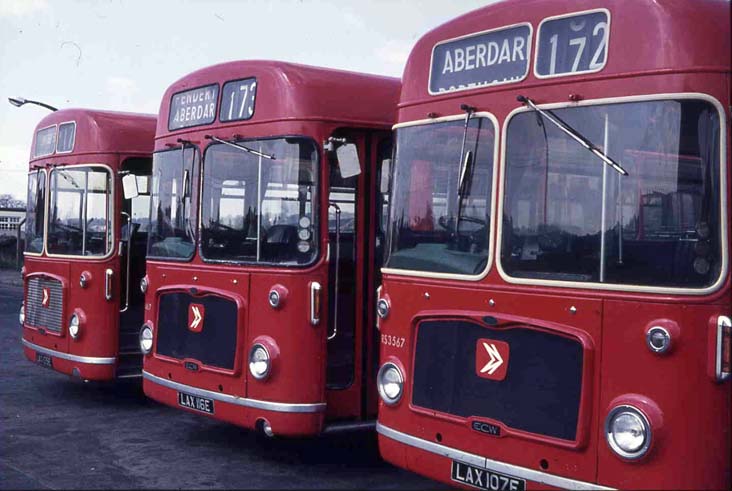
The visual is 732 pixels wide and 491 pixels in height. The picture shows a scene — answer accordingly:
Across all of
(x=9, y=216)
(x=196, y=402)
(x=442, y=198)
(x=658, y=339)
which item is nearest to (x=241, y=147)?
(x=196, y=402)

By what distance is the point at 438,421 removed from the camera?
5.60 m

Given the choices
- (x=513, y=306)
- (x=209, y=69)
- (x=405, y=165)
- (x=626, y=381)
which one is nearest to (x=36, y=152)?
(x=209, y=69)

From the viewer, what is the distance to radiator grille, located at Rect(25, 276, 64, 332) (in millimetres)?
10141

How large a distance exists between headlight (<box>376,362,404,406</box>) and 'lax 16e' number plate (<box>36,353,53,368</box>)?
5.38 meters

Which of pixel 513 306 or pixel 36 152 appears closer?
pixel 513 306

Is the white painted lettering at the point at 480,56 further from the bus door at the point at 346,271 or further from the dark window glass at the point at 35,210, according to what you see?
the dark window glass at the point at 35,210

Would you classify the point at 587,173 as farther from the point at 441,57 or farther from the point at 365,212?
the point at 365,212

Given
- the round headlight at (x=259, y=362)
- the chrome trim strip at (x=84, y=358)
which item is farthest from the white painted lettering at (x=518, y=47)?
the chrome trim strip at (x=84, y=358)

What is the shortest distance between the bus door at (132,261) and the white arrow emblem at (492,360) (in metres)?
Answer: 5.18

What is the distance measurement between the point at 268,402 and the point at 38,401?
4029 mm

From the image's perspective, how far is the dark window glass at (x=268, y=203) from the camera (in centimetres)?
706

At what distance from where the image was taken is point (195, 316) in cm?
773

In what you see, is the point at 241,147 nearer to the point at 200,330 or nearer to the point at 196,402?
the point at 200,330

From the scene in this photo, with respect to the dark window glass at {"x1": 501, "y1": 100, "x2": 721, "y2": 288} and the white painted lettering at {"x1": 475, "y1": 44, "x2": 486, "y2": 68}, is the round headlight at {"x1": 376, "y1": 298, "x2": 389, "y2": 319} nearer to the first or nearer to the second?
the dark window glass at {"x1": 501, "y1": 100, "x2": 721, "y2": 288}
